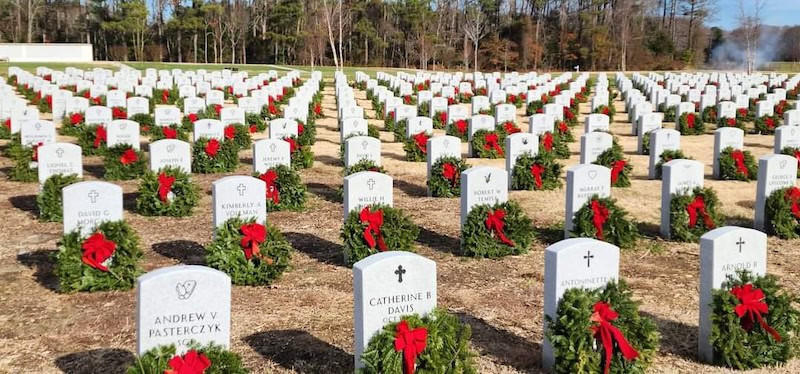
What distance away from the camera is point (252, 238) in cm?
778

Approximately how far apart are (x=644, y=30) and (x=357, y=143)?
71122 mm

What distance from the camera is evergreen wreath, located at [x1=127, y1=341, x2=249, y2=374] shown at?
4746 millimetres

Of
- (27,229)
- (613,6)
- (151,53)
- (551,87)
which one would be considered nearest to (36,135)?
(27,229)

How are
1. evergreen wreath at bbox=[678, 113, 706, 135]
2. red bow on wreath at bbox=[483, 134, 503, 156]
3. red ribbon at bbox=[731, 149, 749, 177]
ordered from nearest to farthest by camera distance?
red ribbon at bbox=[731, 149, 749, 177] → red bow on wreath at bbox=[483, 134, 503, 156] → evergreen wreath at bbox=[678, 113, 706, 135]

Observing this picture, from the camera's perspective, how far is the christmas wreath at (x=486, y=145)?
1636 centimetres

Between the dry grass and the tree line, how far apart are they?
179ft

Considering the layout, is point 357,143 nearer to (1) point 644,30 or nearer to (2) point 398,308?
(2) point 398,308

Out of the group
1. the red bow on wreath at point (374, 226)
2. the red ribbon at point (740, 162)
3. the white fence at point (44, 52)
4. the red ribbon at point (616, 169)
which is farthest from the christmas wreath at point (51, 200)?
the white fence at point (44, 52)

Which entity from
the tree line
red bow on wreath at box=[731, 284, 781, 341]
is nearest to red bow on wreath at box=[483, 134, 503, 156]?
red bow on wreath at box=[731, 284, 781, 341]

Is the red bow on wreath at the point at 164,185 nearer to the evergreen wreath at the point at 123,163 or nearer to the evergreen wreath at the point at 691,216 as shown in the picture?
the evergreen wreath at the point at 123,163

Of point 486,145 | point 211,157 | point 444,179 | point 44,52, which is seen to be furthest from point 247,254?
point 44,52

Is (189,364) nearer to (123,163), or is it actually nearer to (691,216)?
(691,216)

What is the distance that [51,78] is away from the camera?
30.9 metres

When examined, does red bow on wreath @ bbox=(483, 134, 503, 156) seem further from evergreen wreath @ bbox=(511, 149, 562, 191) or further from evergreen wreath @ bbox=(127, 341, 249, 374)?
evergreen wreath @ bbox=(127, 341, 249, 374)
